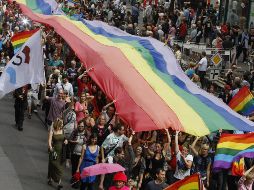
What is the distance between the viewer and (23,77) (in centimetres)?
1497

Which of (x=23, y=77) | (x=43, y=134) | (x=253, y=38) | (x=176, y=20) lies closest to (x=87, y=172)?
(x=23, y=77)

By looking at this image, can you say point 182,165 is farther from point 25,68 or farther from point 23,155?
point 25,68

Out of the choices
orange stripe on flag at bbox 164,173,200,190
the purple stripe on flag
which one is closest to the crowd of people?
the purple stripe on flag

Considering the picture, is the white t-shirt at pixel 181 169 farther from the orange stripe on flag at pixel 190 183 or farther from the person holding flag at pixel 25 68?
the person holding flag at pixel 25 68

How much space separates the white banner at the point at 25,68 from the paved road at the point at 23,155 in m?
1.40

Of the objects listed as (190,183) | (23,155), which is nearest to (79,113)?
(23,155)

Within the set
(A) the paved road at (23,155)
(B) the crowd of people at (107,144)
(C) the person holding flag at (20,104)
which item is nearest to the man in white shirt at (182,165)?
(B) the crowd of people at (107,144)

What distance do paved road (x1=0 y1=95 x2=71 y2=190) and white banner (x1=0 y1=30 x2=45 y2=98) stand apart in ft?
4.60

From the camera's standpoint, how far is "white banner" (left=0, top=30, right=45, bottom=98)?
14.8m

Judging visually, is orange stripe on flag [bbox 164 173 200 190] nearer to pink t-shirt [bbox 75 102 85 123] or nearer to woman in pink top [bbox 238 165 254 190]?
woman in pink top [bbox 238 165 254 190]

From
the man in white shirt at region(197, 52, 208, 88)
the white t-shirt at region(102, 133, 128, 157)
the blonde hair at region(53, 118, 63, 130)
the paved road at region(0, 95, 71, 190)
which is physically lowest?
the paved road at region(0, 95, 71, 190)

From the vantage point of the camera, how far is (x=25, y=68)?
15.1 m

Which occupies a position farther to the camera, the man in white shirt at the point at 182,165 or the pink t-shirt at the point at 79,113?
the pink t-shirt at the point at 79,113

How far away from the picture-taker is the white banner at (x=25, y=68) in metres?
14.8
